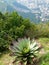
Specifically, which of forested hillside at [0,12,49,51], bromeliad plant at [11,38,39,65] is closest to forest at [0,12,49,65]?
forested hillside at [0,12,49,51]

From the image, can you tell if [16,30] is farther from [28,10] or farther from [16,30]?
[28,10]

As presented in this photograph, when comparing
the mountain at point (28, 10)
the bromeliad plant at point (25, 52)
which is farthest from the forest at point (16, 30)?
the mountain at point (28, 10)

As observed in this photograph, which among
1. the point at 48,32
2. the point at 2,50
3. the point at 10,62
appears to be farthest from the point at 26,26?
the point at 10,62

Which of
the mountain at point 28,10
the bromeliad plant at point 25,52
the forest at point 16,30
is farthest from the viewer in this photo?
the mountain at point 28,10

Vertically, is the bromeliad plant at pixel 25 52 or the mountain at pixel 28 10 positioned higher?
the bromeliad plant at pixel 25 52

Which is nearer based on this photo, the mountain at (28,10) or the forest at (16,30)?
the forest at (16,30)

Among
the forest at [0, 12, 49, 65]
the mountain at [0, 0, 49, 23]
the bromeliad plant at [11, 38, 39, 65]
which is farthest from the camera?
the mountain at [0, 0, 49, 23]

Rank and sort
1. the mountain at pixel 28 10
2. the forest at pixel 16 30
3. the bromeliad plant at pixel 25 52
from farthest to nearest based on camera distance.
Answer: the mountain at pixel 28 10 → the forest at pixel 16 30 → the bromeliad plant at pixel 25 52

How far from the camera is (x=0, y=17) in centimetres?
1084

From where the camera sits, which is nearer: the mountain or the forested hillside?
the forested hillside

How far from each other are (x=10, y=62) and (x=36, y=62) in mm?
874

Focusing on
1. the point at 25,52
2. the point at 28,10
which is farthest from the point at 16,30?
the point at 28,10

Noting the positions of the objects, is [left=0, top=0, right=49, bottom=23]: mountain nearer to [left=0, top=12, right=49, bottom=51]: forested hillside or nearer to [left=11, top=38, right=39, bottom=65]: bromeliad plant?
[left=0, top=12, right=49, bottom=51]: forested hillside

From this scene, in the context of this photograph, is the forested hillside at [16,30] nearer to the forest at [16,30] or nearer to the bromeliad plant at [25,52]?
the forest at [16,30]
